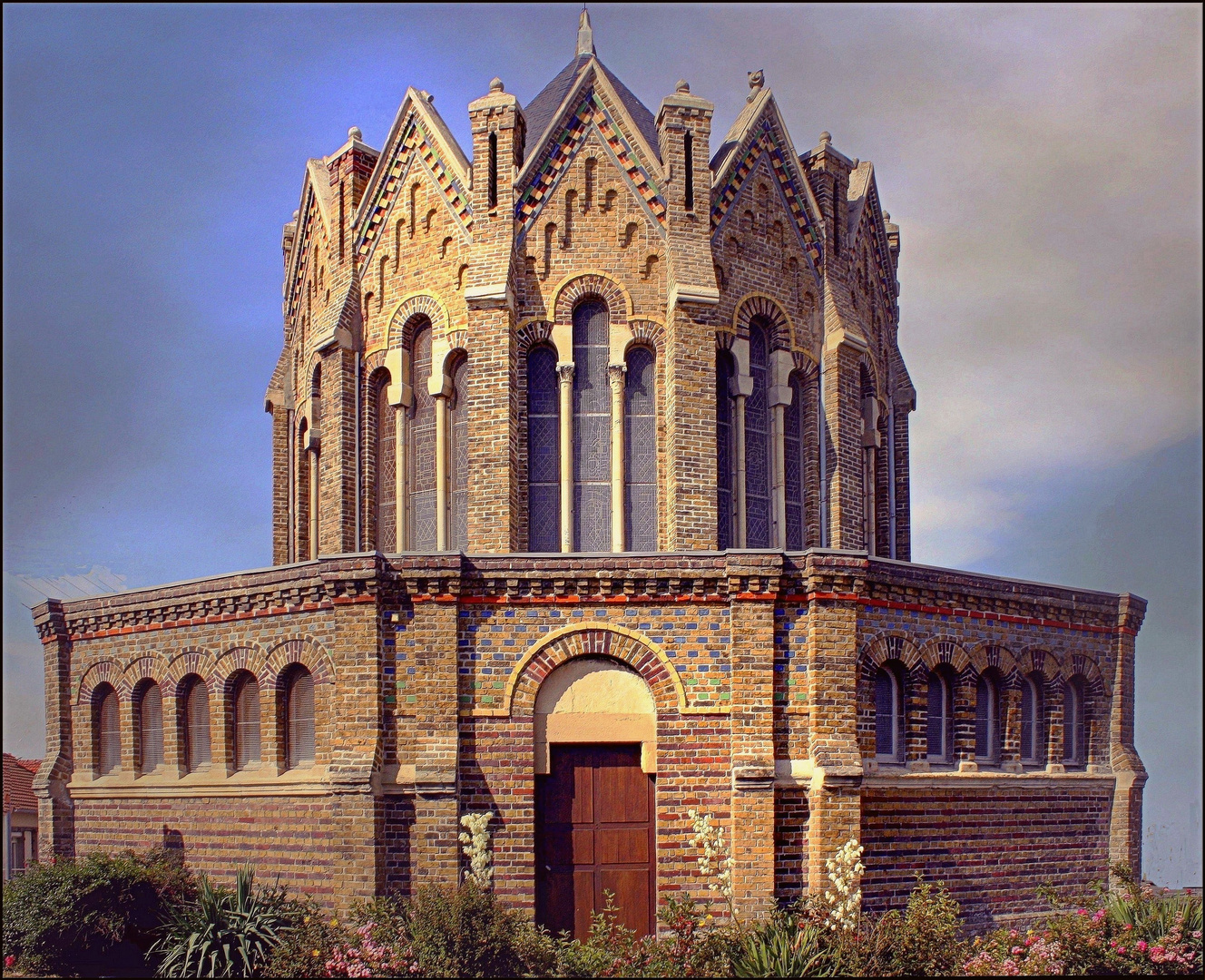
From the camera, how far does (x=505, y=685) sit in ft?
53.5

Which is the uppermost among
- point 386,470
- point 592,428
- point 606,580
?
point 592,428

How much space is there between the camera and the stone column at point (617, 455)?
20.3 meters

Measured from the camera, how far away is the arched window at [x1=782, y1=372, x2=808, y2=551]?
21.8m

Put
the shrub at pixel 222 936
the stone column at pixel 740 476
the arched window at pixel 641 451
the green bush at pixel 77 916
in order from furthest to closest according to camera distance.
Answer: the stone column at pixel 740 476 < the arched window at pixel 641 451 < the green bush at pixel 77 916 < the shrub at pixel 222 936

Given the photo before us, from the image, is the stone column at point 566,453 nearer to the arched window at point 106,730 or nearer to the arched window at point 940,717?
the arched window at point 940,717

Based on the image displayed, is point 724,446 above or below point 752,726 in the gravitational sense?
above

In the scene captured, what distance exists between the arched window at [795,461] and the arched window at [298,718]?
876cm

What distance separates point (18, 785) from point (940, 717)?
22.1 meters

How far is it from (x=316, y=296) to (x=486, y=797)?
12105mm

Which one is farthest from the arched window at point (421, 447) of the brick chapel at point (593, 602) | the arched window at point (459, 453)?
the arched window at point (459, 453)

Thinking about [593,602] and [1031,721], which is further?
[1031,721]

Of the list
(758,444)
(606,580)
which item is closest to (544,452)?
(758,444)

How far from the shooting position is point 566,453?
20594 millimetres

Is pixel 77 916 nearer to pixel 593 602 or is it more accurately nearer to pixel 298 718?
pixel 298 718
